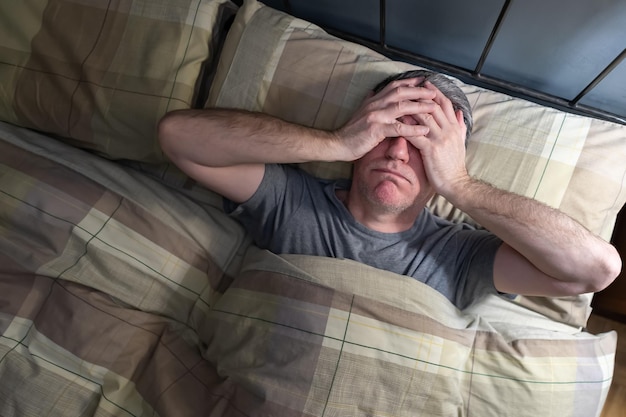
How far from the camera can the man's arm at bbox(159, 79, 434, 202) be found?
3.61 ft

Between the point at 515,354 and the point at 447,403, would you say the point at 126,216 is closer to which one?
the point at 447,403

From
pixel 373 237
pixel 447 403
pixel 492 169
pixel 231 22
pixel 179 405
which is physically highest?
pixel 231 22

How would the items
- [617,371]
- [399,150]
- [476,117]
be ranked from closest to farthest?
[399,150] < [476,117] < [617,371]

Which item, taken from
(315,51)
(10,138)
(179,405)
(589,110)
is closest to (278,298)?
(179,405)

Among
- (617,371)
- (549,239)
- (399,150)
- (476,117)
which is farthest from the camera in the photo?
(617,371)

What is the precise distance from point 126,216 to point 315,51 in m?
0.64

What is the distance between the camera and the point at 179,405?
1.00 meters

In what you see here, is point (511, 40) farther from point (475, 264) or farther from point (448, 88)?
point (475, 264)

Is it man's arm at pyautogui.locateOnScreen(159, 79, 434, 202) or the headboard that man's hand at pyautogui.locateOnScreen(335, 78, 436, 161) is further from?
the headboard

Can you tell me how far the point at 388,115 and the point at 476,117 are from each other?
0.29 metres

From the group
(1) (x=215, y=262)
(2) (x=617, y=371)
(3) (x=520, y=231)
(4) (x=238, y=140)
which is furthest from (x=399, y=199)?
(2) (x=617, y=371)

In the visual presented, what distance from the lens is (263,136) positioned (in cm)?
111

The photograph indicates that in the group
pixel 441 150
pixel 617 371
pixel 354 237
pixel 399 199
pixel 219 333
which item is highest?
pixel 441 150

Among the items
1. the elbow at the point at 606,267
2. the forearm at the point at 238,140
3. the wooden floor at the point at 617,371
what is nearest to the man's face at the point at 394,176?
the forearm at the point at 238,140
